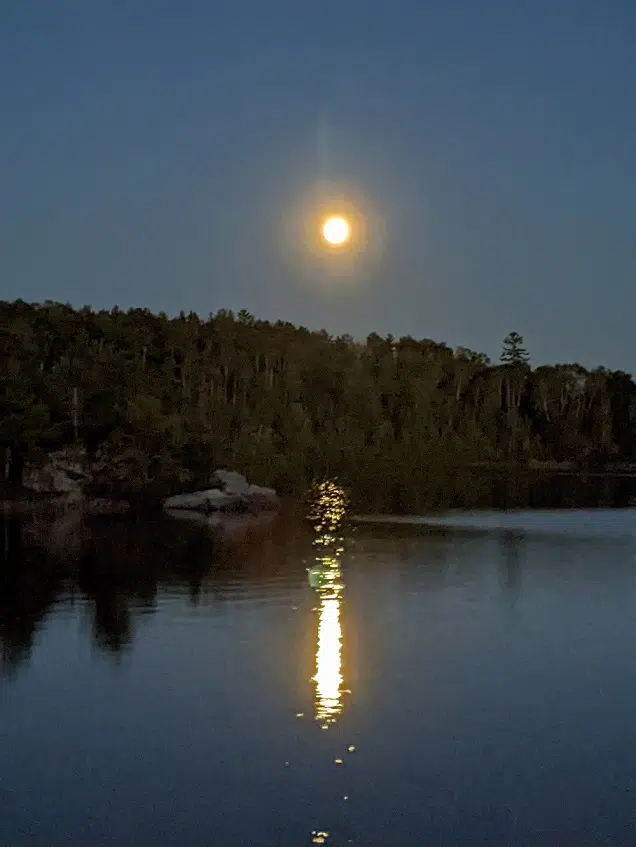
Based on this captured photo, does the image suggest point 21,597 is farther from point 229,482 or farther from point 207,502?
point 229,482

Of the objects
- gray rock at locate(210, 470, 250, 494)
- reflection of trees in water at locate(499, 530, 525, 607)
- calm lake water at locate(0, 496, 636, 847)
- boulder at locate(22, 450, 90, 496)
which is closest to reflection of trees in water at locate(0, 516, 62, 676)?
calm lake water at locate(0, 496, 636, 847)

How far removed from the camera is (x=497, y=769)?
1706cm

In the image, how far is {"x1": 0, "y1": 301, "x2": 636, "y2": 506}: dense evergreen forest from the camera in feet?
233

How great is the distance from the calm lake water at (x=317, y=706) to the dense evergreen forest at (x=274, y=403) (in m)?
31.4

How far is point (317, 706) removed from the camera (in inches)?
815

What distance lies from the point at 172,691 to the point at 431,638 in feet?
25.9

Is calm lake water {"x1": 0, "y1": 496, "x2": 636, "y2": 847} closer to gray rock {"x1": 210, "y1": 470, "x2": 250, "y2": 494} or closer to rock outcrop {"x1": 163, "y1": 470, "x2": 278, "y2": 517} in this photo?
rock outcrop {"x1": 163, "y1": 470, "x2": 278, "y2": 517}

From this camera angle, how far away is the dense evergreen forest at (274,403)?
71.0 meters

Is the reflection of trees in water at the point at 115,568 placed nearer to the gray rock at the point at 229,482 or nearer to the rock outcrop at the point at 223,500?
the rock outcrop at the point at 223,500

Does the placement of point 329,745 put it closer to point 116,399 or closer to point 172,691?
point 172,691

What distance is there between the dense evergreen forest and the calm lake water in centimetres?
3136

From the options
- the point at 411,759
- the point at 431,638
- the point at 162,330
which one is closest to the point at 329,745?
the point at 411,759

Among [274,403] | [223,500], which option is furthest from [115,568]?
[274,403]

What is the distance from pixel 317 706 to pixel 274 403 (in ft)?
329
